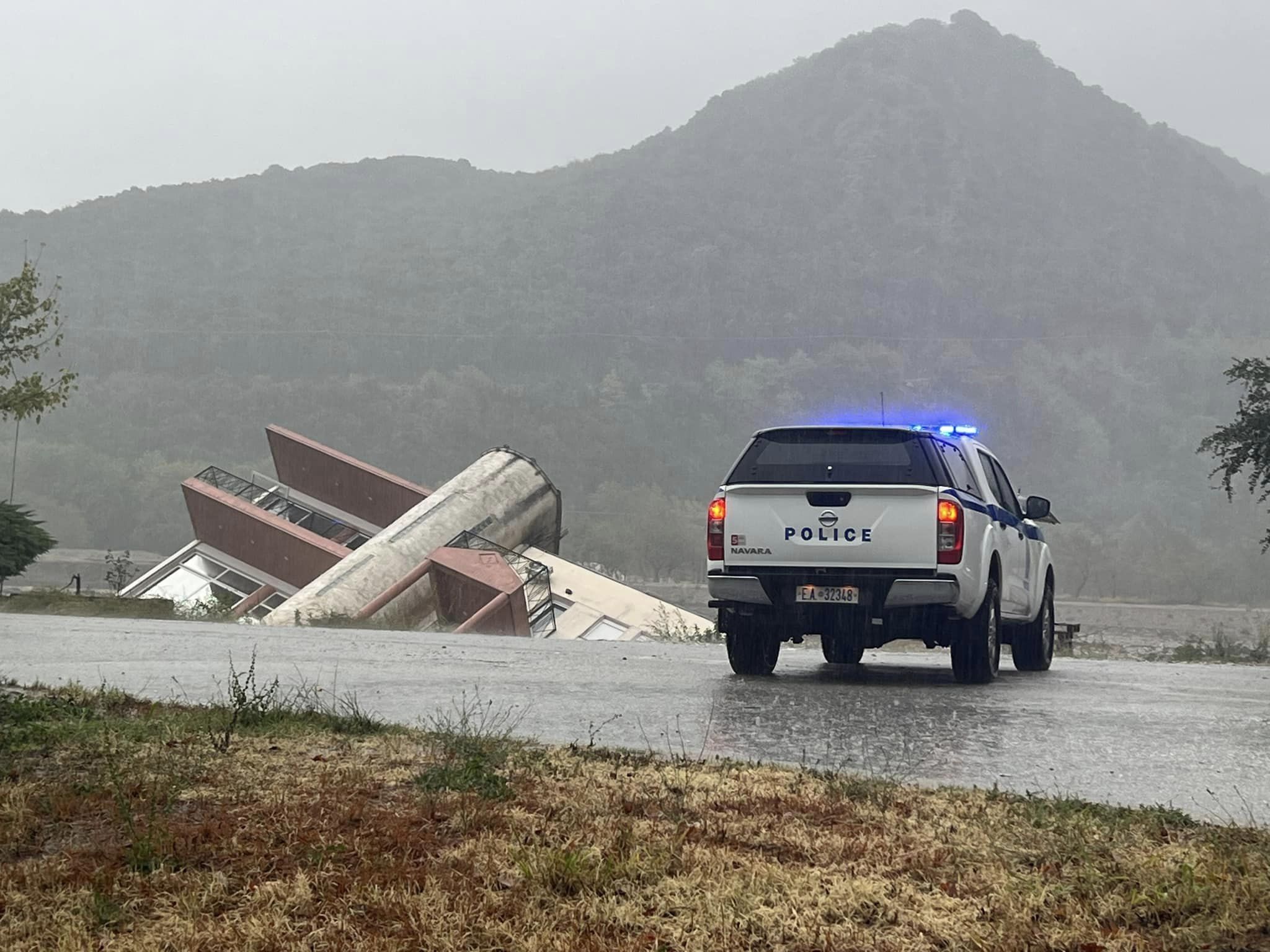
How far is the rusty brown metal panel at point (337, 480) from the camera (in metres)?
47.2

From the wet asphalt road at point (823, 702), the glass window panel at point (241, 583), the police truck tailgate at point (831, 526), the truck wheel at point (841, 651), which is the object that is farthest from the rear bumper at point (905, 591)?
the glass window panel at point (241, 583)

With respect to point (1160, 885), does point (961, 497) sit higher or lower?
higher

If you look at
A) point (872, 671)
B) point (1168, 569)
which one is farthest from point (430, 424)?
point (872, 671)

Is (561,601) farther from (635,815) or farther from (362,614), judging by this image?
(635,815)

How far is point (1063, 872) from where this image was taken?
182 inches

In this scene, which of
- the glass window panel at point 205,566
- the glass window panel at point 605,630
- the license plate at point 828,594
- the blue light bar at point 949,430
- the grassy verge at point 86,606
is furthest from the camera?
the glass window panel at point 205,566

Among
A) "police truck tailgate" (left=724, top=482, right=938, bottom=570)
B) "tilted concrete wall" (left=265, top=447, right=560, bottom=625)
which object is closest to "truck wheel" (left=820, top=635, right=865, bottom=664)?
"police truck tailgate" (left=724, top=482, right=938, bottom=570)

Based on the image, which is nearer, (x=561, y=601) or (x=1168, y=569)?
(x=561, y=601)

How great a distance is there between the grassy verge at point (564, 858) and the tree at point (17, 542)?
28266 mm

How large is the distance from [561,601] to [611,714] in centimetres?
3456

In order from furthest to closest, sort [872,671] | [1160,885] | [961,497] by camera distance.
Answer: [872,671], [961,497], [1160,885]

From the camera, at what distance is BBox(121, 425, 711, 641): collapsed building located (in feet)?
117

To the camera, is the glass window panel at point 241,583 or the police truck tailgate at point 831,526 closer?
the police truck tailgate at point 831,526

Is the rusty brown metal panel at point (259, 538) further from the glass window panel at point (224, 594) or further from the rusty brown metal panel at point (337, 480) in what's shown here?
the rusty brown metal panel at point (337, 480)
